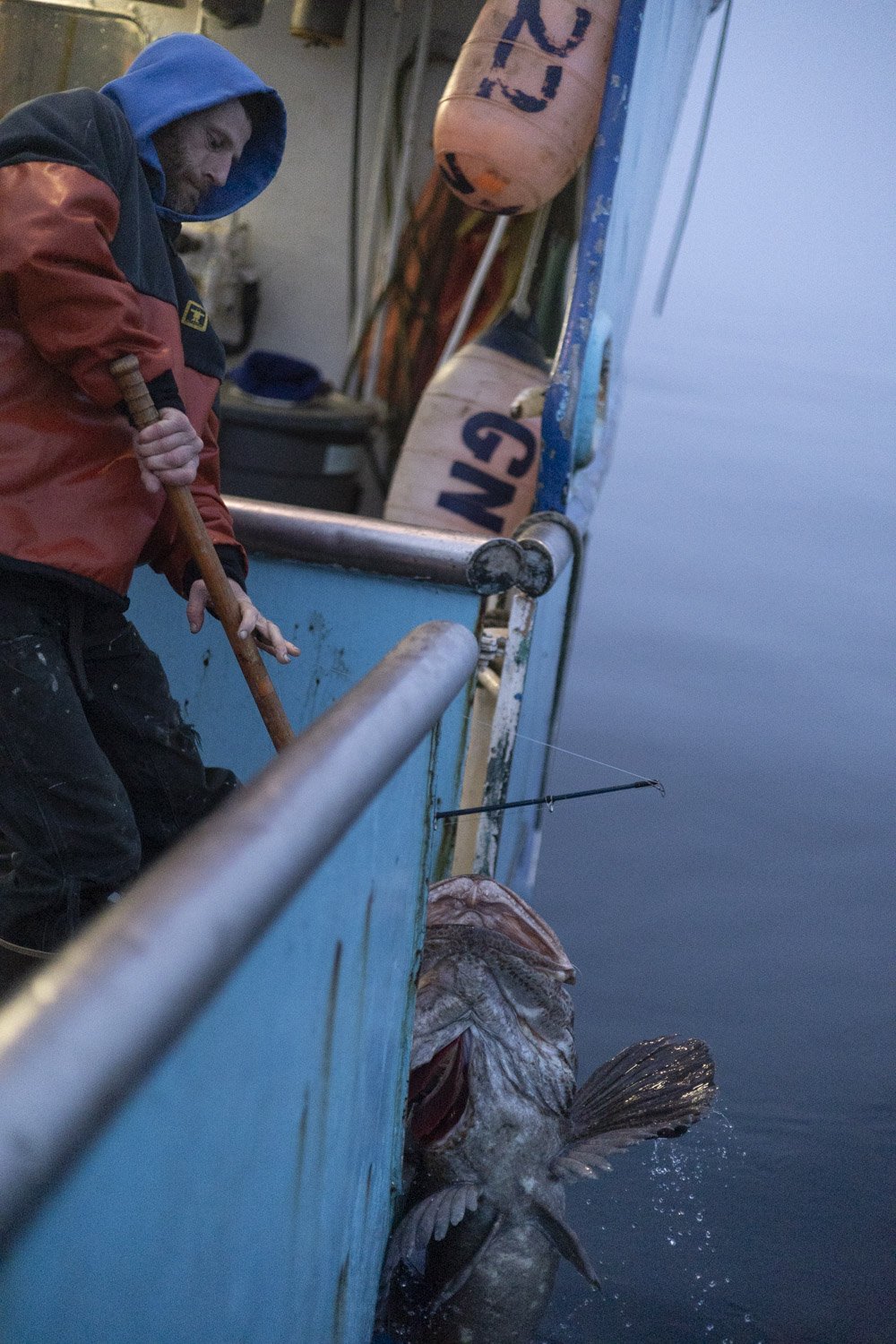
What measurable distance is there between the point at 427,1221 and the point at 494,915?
52cm

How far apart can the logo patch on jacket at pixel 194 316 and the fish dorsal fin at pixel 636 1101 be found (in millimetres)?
1322

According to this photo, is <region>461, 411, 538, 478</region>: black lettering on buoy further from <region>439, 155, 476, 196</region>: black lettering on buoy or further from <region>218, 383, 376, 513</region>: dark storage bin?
<region>218, 383, 376, 513</region>: dark storage bin

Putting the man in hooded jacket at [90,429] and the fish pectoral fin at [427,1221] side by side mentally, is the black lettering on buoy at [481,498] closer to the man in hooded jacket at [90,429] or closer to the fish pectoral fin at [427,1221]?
the man in hooded jacket at [90,429]

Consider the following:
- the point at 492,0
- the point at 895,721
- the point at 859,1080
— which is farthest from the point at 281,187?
the point at 859,1080

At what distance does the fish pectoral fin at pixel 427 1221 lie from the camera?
1704 millimetres

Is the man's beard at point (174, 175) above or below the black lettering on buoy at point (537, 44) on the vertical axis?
below

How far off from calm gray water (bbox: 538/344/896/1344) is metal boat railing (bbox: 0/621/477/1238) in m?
1.53

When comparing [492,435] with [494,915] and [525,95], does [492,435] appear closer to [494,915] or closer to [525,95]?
[525,95]

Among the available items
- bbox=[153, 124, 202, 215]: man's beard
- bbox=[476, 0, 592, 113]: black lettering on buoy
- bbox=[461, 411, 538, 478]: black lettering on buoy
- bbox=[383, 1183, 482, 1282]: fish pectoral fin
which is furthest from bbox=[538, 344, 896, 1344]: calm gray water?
bbox=[476, 0, 592, 113]: black lettering on buoy

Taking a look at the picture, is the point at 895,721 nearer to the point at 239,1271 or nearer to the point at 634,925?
the point at 634,925

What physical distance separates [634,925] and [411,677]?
2.90 meters

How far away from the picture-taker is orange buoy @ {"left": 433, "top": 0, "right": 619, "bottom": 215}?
2.98 m

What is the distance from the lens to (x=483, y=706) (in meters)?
2.86

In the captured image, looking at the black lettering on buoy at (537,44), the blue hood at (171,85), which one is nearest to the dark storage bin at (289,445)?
the black lettering on buoy at (537,44)
